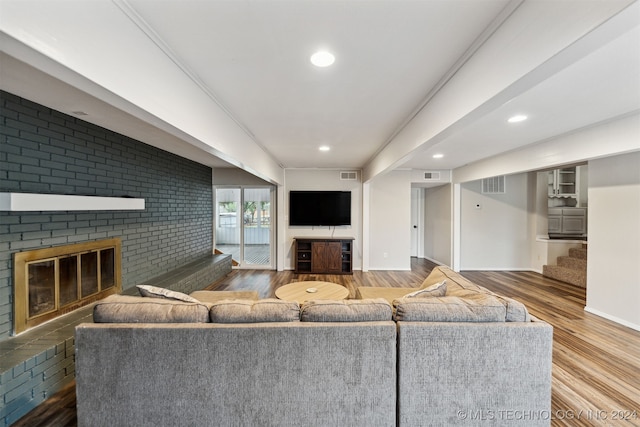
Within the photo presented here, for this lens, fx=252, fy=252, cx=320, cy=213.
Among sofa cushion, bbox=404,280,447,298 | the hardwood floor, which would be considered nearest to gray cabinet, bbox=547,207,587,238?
the hardwood floor

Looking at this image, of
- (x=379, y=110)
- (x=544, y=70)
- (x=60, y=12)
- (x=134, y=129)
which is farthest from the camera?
(x=134, y=129)

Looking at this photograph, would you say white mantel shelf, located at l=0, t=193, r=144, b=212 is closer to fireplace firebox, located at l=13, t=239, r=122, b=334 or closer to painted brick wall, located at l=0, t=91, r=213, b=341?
painted brick wall, located at l=0, t=91, r=213, b=341

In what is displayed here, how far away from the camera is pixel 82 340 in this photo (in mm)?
1479

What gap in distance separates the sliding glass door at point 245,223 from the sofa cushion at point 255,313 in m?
4.45

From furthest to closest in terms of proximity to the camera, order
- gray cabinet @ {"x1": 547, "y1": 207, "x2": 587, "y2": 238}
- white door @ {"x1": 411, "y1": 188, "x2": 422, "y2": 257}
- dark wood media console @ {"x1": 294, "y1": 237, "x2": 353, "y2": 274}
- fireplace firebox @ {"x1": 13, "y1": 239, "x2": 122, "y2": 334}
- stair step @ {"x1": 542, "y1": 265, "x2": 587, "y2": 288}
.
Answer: white door @ {"x1": 411, "y1": 188, "x2": 422, "y2": 257} < dark wood media console @ {"x1": 294, "y1": 237, "x2": 353, "y2": 274} < gray cabinet @ {"x1": 547, "y1": 207, "x2": 587, "y2": 238} < stair step @ {"x1": 542, "y1": 265, "x2": 587, "y2": 288} < fireplace firebox @ {"x1": 13, "y1": 239, "x2": 122, "y2": 334}

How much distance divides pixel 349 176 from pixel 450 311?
4585mm

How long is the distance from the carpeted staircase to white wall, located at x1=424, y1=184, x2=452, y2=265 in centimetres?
187

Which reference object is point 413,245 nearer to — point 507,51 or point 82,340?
point 507,51

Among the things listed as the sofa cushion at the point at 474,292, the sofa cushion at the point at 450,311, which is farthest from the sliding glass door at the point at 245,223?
the sofa cushion at the point at 450,311

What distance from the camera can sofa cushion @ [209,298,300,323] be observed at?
1565mm

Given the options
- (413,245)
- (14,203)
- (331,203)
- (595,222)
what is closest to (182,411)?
(14,203)

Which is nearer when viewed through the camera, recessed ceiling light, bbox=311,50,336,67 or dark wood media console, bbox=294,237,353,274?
recessed ceiling light, bbox=311,50,336,67

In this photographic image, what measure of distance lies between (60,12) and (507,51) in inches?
78.2

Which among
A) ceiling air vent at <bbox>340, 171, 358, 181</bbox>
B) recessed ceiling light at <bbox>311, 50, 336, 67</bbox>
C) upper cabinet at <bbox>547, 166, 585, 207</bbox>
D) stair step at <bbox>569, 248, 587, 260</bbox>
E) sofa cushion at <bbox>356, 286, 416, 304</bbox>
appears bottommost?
sofa cushion at <bbox>356, 286, 416, 304</bbox>
